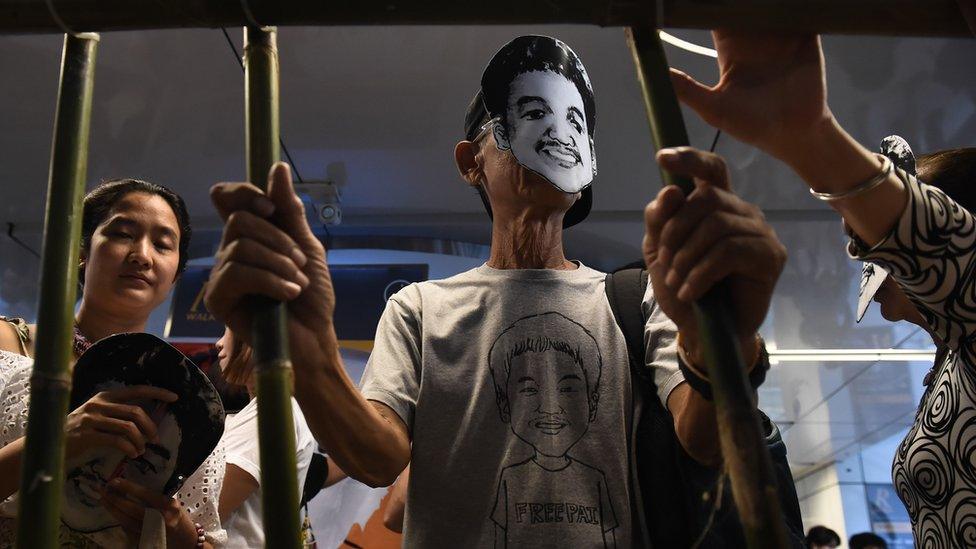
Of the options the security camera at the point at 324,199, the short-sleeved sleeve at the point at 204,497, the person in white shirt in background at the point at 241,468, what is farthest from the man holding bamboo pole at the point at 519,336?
the security camera at the point at 324,199

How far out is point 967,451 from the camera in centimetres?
78

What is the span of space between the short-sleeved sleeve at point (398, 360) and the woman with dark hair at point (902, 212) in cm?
42

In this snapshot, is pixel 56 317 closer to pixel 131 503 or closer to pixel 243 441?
pixel 131 503

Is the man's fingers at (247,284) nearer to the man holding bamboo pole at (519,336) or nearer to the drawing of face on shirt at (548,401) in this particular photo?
the man holding bamboo pole at (519,336)

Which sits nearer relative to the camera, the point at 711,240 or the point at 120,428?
the point at 711,240

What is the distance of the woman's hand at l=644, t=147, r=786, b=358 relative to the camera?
1.44 ft

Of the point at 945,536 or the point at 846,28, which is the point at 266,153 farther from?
the point at 945,536

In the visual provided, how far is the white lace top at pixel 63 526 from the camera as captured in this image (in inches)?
34.9

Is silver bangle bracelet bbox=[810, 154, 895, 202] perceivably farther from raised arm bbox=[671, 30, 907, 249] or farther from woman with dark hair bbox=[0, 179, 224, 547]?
woman with dark hair bbox=[0, 179, 224, 547]

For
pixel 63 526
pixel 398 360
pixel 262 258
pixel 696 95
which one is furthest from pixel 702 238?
pixel 63 526

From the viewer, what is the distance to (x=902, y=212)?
0.70m

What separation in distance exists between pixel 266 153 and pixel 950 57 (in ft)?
8.82

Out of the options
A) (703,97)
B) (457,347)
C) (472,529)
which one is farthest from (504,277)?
(703,97)

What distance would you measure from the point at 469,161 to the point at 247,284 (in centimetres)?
66
